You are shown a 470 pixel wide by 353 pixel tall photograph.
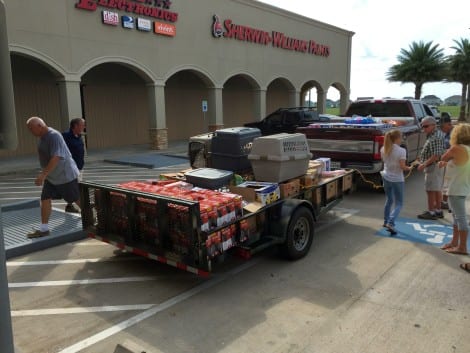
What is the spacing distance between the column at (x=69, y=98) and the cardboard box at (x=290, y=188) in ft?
35.3

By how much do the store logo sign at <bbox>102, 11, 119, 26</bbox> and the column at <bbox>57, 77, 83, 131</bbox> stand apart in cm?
250

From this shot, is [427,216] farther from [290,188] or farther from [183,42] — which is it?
[183,42]

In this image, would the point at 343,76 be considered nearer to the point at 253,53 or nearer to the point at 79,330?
the point at 253,53

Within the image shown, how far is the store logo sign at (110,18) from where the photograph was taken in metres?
15.2

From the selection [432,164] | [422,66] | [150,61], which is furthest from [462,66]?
[432,164]

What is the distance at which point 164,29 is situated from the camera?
685 inches

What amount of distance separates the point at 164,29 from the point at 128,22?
6.03ft

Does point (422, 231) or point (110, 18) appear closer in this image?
point (422, 231)

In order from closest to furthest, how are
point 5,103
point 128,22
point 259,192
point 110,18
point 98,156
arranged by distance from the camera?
point 5,103, point 259,192, point 110,18, point 128,22, point 98,156

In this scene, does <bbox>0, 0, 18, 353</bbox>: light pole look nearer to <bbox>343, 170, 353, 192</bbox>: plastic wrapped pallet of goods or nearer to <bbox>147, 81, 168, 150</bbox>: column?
<bbox>343, 170, 353, 192</bbox>: plastic wrapped pallet of goods

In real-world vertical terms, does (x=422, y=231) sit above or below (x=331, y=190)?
below

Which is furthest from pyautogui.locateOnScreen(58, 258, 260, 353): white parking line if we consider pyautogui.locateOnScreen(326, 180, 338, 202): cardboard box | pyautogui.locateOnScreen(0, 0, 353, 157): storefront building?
pyautogui.locateOnScreen(0, 0, 353, 157): storefront building

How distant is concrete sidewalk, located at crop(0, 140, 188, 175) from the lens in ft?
43.5

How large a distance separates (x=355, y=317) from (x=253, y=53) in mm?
20013
